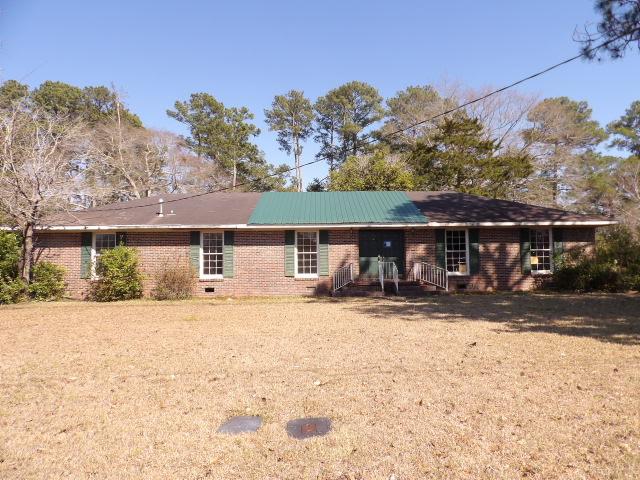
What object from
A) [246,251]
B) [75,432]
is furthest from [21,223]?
[75,432]

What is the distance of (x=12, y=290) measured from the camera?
44.5 ft

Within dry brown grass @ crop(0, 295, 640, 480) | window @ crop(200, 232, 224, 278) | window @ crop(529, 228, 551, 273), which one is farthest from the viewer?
window @ crop(529, 228, 551, 273)

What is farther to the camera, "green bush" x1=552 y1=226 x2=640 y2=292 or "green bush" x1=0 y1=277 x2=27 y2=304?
"green bush" x1=552 y1=226 x2=640 y2=292

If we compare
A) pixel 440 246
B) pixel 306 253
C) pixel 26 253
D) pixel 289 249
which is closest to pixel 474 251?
pixel 440 246

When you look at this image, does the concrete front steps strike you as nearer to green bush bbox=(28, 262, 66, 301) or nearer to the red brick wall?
the red brick wall

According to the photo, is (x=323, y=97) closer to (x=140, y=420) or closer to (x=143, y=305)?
(x=143, y=305)

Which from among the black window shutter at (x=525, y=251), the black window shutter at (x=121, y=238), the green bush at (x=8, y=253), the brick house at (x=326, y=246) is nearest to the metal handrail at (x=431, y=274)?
the brick house at (x=326, y=246)

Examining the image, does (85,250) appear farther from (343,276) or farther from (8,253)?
(343,276)

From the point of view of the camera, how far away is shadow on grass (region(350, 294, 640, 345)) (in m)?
8.08

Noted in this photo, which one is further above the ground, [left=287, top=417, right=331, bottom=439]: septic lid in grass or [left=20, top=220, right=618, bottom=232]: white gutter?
[left=20, top=220, right=618, bottom=232]: white gutter

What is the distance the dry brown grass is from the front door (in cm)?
672

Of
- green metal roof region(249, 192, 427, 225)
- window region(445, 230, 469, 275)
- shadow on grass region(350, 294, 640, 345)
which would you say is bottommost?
shadow on grass region(350, 294, 640, 345)

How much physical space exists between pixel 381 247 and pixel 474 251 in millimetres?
3539

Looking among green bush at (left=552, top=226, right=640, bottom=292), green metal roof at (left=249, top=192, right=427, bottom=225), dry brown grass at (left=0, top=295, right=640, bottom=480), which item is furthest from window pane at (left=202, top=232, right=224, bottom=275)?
green bush at (left=552, top=226, right=640, bottom=292)
